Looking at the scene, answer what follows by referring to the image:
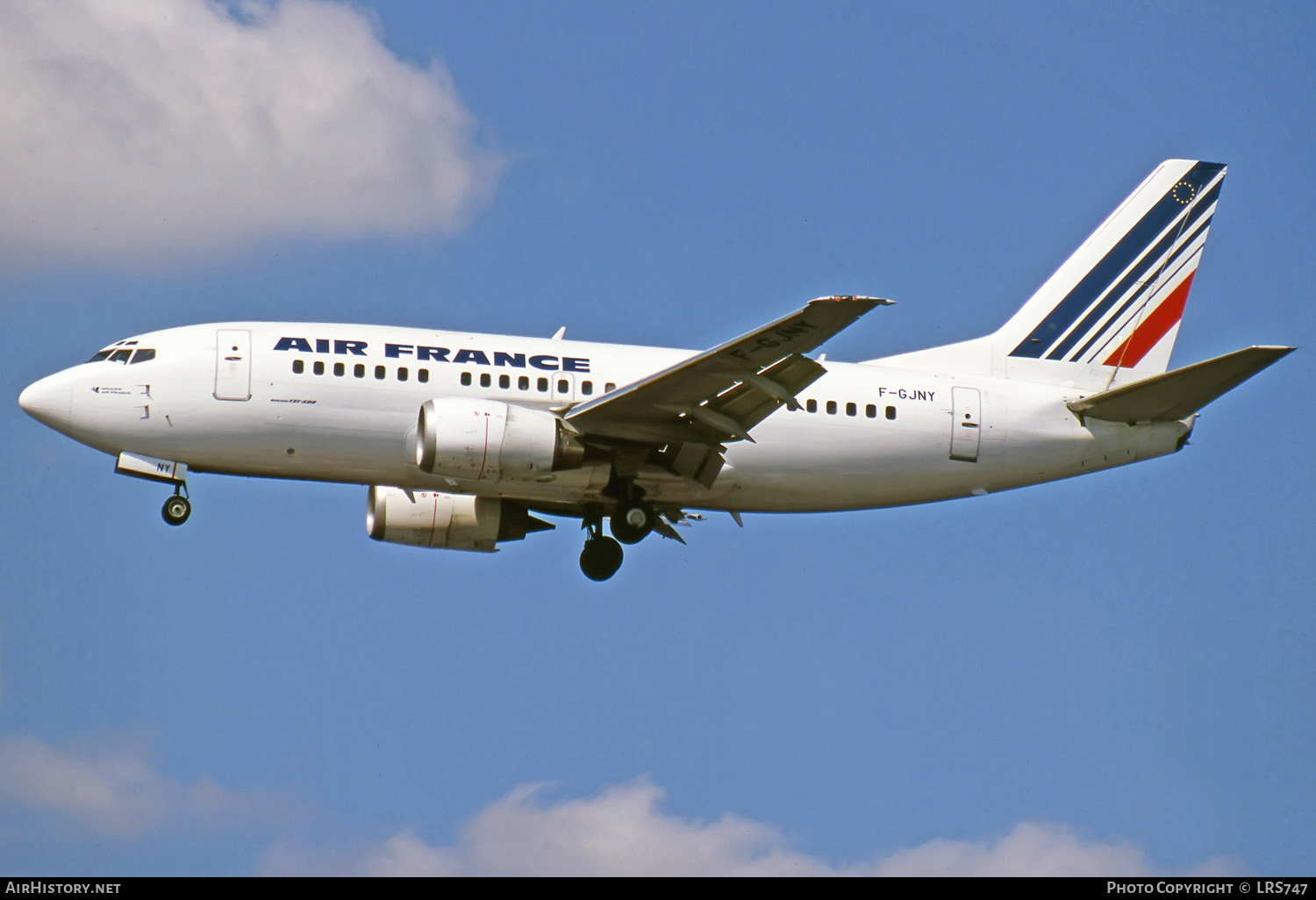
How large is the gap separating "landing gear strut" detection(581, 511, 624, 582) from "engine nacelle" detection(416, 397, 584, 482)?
3357 millimetres

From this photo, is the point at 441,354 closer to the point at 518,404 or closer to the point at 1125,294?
the point at 518,404

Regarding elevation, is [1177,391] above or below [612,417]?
above

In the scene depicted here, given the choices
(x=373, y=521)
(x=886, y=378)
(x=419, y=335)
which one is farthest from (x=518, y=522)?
(x=886, y=378)

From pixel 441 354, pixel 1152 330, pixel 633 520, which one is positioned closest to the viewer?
pixel 441 354

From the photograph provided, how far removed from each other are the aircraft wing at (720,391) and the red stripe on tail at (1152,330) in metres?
10.9

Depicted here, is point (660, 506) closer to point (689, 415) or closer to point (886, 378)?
point (689, 415)

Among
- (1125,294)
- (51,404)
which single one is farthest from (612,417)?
(1125,294)

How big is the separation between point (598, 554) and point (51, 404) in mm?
11968

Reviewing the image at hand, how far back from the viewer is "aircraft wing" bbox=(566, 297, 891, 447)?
111ft

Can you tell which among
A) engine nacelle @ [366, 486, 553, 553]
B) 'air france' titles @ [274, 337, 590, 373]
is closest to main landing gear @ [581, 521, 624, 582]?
engine nacelle @ [366, 486, 553, 553]

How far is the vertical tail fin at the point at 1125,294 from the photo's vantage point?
42969mm

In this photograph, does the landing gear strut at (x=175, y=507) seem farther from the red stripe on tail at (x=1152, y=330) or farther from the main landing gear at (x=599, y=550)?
the red stripe on tail at (x=1152, y=330)

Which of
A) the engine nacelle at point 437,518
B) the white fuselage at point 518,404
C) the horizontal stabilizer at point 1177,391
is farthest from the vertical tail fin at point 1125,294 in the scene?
the engine nacelle at point 437,518

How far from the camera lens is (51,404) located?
36938 millimetres
